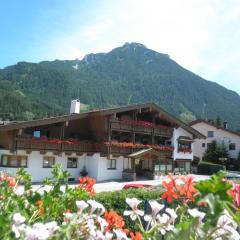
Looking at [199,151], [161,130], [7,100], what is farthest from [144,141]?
[7,100]

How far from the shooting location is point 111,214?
323 cm

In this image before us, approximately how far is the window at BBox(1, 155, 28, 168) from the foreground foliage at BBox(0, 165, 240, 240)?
99.8 feet

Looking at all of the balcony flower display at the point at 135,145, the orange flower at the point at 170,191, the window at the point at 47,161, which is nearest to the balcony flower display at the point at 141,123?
the balcony flower display at the point at 135,145

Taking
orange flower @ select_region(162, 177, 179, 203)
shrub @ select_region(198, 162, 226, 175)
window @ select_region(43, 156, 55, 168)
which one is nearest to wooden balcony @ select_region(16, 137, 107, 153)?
window @ select_region(43, 156, 55, 168)

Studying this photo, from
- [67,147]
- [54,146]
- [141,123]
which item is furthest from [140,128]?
[54,146]

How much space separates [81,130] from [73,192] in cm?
3741

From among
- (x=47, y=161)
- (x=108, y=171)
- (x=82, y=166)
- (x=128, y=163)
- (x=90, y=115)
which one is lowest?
(x=108, y=171)

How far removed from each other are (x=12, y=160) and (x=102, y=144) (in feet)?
28.4

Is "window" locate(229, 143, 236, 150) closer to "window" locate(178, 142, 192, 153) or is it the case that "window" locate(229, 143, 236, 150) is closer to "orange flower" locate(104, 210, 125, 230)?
"window" locate(178, 142, 192, 153)

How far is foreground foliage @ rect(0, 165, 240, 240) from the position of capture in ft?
5.95

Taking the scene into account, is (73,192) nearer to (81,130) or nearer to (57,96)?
(81,130)

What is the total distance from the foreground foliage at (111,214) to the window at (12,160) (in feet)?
99.8

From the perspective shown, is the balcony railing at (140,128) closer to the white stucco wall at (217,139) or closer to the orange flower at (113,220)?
the white stucco wall at (217,139)

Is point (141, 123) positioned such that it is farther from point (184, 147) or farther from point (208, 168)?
point (208, 168)
